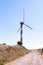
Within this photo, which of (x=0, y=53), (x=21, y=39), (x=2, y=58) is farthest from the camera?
(x=21, y=39)

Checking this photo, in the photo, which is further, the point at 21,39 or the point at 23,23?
the point at 23,23

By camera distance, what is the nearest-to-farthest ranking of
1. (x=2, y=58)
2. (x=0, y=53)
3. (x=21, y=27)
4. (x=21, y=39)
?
(x=2, y=58), (x=0, y=53), (x=21, y=39), (x=21, y=27)

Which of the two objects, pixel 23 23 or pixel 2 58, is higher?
pixel 23 23

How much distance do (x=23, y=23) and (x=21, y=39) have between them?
58.7 feet

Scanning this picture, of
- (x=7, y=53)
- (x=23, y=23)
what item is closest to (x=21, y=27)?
(x=23, y=23)

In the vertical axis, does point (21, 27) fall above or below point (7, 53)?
above

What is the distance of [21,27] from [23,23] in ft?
16.0

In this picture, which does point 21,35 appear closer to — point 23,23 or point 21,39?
point 21,39

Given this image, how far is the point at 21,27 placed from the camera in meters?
102

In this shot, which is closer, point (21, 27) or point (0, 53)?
point (0, 53)

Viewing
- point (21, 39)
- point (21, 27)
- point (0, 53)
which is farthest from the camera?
point (21, 27)

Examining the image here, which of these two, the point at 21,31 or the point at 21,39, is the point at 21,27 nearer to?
the point at 21,31

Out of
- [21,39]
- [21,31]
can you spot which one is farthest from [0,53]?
[21,31]

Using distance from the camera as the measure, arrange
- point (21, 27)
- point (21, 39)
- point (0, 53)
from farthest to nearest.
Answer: point (21, 27) < point (21, 39) < point (0, 53)
